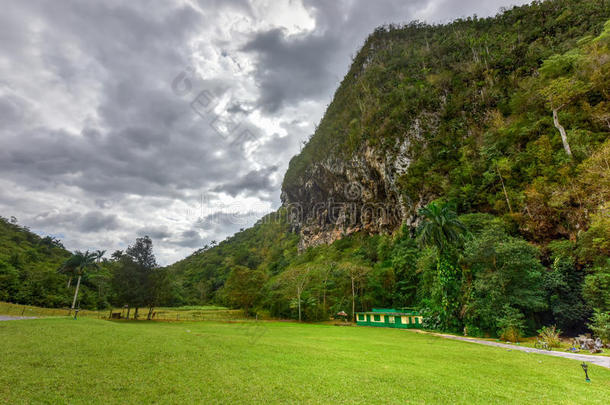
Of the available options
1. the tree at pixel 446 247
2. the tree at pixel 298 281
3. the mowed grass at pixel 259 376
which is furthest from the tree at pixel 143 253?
the tree at pixel 446 247

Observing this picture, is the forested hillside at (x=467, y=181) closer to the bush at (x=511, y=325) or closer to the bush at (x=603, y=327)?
the bush at (x=511, y=325)

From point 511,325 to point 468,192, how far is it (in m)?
14.7

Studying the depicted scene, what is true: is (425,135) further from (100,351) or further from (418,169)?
(100,351)

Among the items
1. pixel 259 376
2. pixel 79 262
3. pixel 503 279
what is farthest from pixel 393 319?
pixel 79 262

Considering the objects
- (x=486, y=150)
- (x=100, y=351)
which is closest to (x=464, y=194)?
(x=486, y=150)

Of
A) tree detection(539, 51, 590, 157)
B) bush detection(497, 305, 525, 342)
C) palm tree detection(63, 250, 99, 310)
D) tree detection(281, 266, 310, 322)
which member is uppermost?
tree detection(539, 51, 590, 157)

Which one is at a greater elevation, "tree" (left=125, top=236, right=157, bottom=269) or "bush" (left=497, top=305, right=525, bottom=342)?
"tree" (left=125, top=236, right=157, bottom=269)

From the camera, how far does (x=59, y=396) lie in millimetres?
4914

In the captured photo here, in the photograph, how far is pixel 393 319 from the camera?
27.9 m

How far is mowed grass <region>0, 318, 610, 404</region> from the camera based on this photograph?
17.8 ft

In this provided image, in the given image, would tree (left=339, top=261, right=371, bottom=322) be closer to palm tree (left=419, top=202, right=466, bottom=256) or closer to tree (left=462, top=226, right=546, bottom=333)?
palm tree (left=419, top=202, right=466, bottom=256)

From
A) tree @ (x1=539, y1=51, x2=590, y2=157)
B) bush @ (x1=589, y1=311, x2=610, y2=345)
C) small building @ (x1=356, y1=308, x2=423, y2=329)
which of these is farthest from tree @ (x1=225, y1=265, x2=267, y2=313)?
tree @ (x1=539, y1=51, x2=590, y2=157)

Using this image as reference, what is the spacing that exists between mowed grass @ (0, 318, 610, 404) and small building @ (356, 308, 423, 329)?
16986 millimetres

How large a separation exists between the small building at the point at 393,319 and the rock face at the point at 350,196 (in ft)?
44.0
